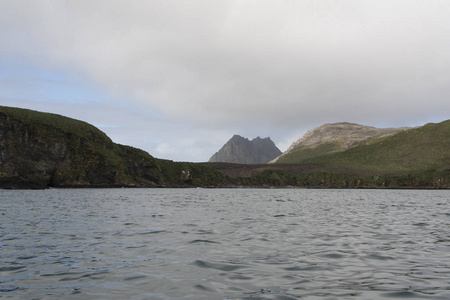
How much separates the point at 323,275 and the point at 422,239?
36.7 ft

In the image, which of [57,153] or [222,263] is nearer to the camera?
[222,263]

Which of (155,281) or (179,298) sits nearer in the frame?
(179,298)

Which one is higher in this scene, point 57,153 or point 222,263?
point 57,153

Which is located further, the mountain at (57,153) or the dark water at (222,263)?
the mountain at (57,153)

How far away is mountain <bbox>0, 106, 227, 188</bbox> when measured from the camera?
137 metres

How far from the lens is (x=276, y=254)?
51.5 feet

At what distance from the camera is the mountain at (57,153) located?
→ 136750 millimetres

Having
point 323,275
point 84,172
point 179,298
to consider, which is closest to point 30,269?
point 179,298

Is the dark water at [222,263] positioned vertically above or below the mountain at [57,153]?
below

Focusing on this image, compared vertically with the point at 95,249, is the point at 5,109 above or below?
above

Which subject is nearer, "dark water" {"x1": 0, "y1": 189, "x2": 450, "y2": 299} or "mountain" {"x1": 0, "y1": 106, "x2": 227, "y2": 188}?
"dark water" {"x1": 0, "y1": 189, "x2": 450, "y2": 299}

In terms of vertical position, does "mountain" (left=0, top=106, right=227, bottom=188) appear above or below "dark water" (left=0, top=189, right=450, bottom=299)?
above

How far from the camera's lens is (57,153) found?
151 m

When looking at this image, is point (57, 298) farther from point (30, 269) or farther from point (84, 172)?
point (84, 172)
